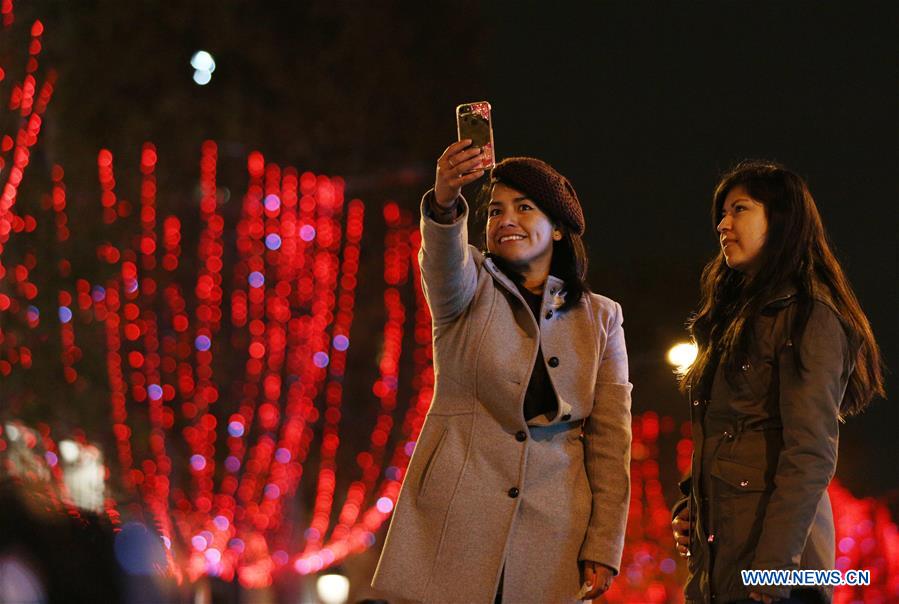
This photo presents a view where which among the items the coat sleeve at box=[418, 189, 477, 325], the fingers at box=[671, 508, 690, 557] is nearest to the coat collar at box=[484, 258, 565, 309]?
the coat sleeve at box=[418, 189, 477, 325]

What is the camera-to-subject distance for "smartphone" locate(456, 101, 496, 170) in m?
4.41

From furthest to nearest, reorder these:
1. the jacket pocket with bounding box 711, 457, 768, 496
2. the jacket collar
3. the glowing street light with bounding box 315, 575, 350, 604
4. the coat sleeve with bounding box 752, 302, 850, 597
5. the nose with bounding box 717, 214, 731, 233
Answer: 1. the glowing street light with bounding box 315, 575, 350, 604
2. the nose with bounding box 717, 214, 731, 233
3. the jacket collar
4. the jacket pocket with bounding box 711, 457, 768, 496
5. the coat sleeve with bounding box 752, 302, 850, 597

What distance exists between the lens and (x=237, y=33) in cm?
1683

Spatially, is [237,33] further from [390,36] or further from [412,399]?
[412,399]

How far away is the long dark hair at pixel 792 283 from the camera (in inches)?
177

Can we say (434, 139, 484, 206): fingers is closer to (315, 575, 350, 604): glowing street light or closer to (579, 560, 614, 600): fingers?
(579, 560, 614, 600): fingers

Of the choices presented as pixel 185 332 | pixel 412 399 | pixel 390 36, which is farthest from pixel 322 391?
pixel 390 36

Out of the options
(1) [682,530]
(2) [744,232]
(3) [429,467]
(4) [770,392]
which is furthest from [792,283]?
(3) [429,467]

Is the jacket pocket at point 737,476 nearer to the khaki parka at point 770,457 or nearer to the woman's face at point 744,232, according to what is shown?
the khaki parka at point 770,457

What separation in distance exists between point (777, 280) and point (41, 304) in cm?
1039

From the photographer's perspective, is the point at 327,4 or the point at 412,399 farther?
the point at 412,399

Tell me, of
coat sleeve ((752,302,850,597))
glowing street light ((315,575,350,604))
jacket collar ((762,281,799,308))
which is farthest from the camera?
glowing street light ((315,575,350,604))

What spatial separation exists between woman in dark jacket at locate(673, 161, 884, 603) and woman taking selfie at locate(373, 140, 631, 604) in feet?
1.14

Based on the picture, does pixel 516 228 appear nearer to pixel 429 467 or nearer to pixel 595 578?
pixel 429 467
